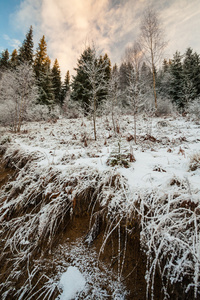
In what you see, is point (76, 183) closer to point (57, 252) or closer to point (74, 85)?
point (57, 252)

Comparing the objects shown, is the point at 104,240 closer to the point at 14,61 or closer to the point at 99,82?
the point at 99,82

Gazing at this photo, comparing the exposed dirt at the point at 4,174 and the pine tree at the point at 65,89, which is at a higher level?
the pine tree at the point at 65,89

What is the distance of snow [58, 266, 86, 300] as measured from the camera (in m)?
1.02

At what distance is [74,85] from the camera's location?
15.6 m

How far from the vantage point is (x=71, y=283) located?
1081 millimetres

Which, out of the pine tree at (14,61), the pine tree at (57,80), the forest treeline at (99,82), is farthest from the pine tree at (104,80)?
the pine tree at (14,61)

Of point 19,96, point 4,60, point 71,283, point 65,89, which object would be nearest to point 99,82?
point 19,96

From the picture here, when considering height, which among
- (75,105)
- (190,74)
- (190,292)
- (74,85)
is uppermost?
(190,74)

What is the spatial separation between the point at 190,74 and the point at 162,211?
67.3 feet

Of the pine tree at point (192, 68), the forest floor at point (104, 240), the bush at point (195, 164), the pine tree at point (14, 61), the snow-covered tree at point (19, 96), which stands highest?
the pine tree at point (14, 61)

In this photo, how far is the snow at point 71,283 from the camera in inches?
40.3

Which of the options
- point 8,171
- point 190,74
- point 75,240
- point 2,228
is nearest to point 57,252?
point 75,240

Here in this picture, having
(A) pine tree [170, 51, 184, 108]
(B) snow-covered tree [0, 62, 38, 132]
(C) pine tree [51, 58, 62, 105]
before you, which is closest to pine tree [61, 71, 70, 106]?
(C) pine tree [51, 58, 62, 105]

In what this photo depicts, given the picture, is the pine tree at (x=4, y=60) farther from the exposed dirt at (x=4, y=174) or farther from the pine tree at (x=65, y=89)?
the exposed dirt at (x=4, y=174)
